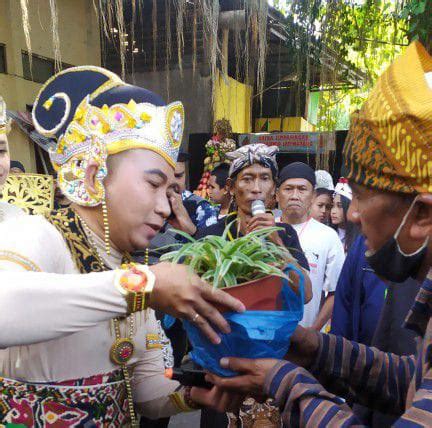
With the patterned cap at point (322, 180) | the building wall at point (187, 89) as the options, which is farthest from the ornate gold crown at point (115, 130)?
the building wall at point (187, 89)

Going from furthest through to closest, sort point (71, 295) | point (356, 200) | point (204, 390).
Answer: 1. point (204, 390)
2. point (356, 200)
3. point (71, 295)

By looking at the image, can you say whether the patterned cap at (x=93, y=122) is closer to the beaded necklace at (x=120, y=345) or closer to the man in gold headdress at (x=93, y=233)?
the man in gold headdress at (x=93, y=233)

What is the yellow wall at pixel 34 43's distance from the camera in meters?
7.79

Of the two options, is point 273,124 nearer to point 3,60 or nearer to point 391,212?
point 3,60

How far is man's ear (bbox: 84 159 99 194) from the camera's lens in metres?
1.55

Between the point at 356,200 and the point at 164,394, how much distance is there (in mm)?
1206

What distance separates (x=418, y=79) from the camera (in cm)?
124

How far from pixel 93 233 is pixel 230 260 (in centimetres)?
64

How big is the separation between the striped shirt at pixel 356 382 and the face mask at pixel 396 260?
95 millimetres

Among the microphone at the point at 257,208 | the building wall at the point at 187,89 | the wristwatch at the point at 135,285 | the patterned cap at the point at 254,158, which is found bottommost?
the microphone at the point at 257,208

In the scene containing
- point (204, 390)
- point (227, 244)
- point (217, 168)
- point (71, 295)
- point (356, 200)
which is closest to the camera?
point (71, 295)

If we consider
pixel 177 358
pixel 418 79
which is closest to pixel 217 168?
pixel 177 358

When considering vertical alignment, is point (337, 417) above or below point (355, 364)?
above

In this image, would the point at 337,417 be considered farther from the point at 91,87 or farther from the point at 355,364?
the point at 91,87
